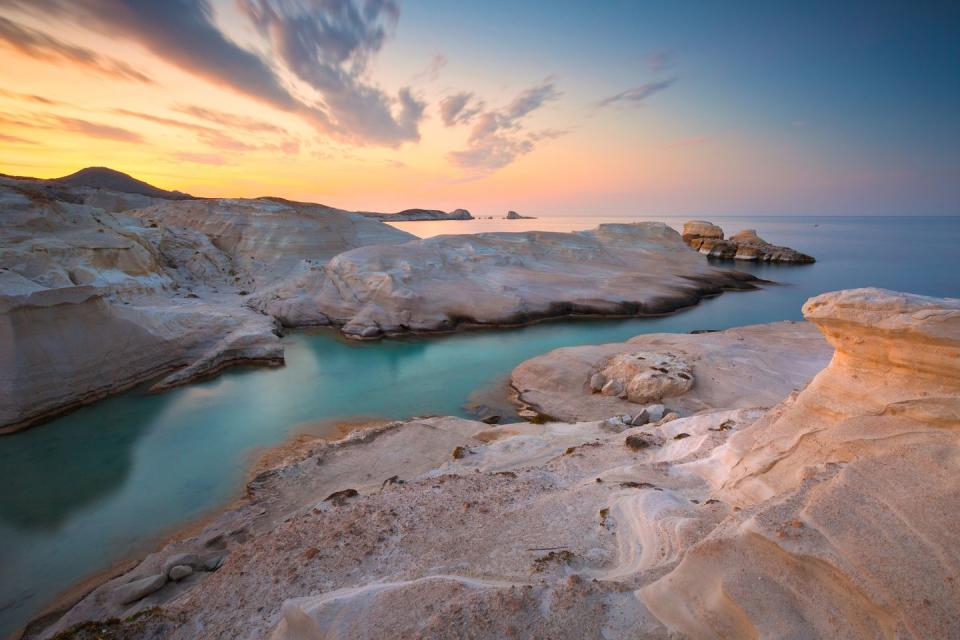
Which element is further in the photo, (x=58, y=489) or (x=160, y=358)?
(x=160, y=358)

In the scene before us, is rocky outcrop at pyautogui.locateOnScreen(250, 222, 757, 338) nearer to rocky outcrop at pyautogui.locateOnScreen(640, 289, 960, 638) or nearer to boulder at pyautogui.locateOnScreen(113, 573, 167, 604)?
boulder at pyautogui.locateOnScreen(113, 573, 167, 604)

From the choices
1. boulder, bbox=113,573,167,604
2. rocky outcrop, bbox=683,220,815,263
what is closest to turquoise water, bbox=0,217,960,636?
boulder, bbox=113,573,167,604

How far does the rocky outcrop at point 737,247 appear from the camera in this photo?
48.5 metres

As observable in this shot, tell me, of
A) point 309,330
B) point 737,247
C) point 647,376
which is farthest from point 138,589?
point 737,247

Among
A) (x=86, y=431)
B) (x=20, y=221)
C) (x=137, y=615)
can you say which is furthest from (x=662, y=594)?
(x=20, y=221)

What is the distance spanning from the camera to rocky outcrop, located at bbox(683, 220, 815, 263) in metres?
48.5

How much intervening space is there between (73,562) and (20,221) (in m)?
18.6

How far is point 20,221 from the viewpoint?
1828 centimetres

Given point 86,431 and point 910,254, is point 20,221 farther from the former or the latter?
point 910,254

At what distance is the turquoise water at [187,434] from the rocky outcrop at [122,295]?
93 centimetres

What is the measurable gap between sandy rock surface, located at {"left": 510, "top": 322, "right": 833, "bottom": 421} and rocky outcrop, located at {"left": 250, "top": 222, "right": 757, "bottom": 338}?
25.4 ft

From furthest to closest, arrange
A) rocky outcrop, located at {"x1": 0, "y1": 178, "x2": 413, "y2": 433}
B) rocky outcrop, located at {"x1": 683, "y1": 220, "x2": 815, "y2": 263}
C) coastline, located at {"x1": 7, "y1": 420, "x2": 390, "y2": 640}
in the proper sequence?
rocky outcrop, located at {"x1": 683, "y1": 220, "x2": 815, "y2": 263} < rocky outcrop, located at {"x1": 0, "y1": 178, "x2": 413, "y2": 433} < coastline, located at {"x1": 7, "y1": 420, "x2": 390, "y2": 640}

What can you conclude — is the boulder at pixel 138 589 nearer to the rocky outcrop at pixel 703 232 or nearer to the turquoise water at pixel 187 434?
the turquoise water at pixel 187 434

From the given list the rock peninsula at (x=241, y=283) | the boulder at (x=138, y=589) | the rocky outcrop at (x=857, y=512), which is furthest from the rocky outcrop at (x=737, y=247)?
the boulder at (x=138, y=589)
